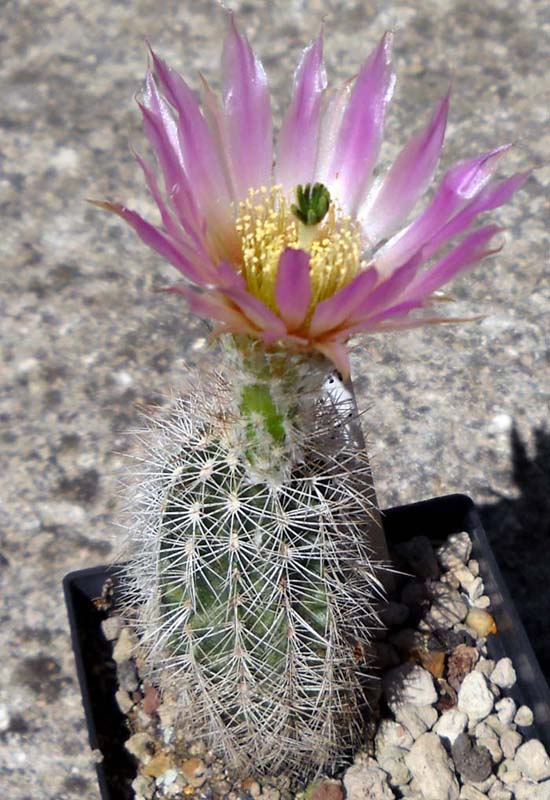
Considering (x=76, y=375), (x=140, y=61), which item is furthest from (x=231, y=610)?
(x=140, y=61)

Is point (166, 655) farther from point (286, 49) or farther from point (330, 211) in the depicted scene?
point (286, 49)

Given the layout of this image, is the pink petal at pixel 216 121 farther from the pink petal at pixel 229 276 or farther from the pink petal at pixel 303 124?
the pink petal at pixel 229 276

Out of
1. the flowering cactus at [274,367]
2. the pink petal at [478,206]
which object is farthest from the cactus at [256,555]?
the pink petal at [478,206]

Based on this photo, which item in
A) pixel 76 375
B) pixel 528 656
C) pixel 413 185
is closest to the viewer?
pixel 413 185

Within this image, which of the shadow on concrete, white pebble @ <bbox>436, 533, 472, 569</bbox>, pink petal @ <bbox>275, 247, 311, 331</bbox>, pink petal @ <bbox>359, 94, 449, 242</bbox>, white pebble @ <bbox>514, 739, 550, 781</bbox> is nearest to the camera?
pink petal @ <bbox>275, 247, 311, 331</bbox>

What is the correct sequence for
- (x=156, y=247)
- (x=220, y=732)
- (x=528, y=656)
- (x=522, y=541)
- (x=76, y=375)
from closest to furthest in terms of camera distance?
(x=156, y=247) → (x=220, y=732) → (x=528, y=656) → (x=522, y=541) → (x=76, y=375)

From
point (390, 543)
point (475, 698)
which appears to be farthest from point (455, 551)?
point (475, 698)

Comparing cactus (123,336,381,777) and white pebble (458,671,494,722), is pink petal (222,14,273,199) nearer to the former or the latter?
cactus (123,336,381,777)

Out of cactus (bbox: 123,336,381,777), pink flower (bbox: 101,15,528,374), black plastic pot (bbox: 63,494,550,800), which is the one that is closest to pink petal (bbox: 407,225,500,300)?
pink flower (bbox: 101,15,528,374)
